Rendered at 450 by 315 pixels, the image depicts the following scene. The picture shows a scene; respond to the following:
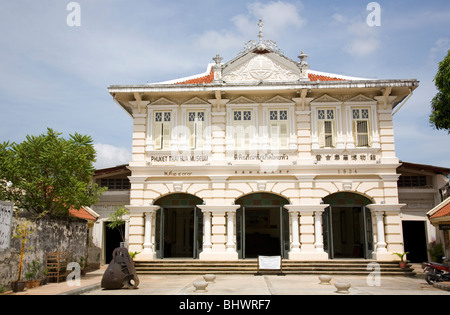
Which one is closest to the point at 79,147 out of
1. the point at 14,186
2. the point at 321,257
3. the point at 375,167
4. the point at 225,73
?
the point at 14,186

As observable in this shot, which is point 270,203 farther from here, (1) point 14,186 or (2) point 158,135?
(1) point 14,186

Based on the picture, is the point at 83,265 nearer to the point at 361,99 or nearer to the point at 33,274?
the point at 33,274

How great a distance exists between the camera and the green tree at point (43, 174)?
13320 mm

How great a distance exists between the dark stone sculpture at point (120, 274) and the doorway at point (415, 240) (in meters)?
13.2

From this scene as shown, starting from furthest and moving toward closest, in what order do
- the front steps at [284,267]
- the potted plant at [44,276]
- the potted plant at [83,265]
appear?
the front steps at [284,267], the potted plant at [83,265], the potted plant at [44,276]

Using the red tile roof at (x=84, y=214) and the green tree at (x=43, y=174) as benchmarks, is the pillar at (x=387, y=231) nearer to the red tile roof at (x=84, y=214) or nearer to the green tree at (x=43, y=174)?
the green tree at (x=43, y=174)

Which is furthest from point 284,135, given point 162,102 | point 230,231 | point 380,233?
point 380,233

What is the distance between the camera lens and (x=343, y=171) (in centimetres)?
1698

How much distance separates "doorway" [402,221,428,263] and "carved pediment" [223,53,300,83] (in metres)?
8.82

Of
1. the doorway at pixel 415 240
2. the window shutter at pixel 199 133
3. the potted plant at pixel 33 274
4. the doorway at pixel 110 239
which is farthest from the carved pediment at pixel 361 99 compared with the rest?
Result: the potted plant at pixel 33 274

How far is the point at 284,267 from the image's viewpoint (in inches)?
629

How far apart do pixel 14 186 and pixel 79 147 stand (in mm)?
2323

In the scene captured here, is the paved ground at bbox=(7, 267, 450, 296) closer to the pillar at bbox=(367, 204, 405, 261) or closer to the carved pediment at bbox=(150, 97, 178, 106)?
the pillar at bbox=(367, 204, 405, 261)

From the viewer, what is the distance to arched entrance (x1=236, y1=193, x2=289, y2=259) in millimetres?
17203
